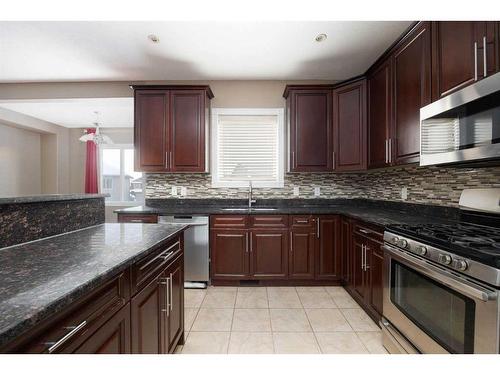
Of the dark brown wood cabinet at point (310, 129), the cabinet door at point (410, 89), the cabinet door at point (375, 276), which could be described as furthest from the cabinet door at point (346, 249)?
the cabinet door at point (410, 89)

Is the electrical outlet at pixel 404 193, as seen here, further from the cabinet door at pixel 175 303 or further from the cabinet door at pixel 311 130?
the cabinet door at pixel 175 303

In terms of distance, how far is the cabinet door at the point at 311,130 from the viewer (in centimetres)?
305

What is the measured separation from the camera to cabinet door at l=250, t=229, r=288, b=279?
9.34 ft

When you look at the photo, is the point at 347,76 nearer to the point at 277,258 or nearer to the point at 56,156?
the point at 277,258

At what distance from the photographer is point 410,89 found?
2.01m

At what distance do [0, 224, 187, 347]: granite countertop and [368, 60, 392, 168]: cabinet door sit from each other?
Result: 2139mm

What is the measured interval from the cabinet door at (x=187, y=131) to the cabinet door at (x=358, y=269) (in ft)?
6.34

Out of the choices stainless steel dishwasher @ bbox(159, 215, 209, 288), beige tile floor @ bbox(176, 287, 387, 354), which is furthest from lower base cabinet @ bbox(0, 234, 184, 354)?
stainless steel dishwasher @ bbox(159, 215, 209, 288)

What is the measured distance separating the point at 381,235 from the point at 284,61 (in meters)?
2.21

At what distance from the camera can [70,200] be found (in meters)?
1.47

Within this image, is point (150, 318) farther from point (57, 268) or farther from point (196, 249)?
point (196, 249)

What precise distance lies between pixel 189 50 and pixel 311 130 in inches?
66.2

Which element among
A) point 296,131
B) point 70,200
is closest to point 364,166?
point 296,131

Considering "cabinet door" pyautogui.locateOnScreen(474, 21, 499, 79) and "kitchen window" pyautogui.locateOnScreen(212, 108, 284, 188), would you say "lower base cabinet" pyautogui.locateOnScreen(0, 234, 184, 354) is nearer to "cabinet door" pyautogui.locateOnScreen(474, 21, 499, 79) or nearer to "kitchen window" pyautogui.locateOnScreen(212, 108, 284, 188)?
"kitchen window" pyautogui.locateOnScreen(212, 108, 284, 188)
